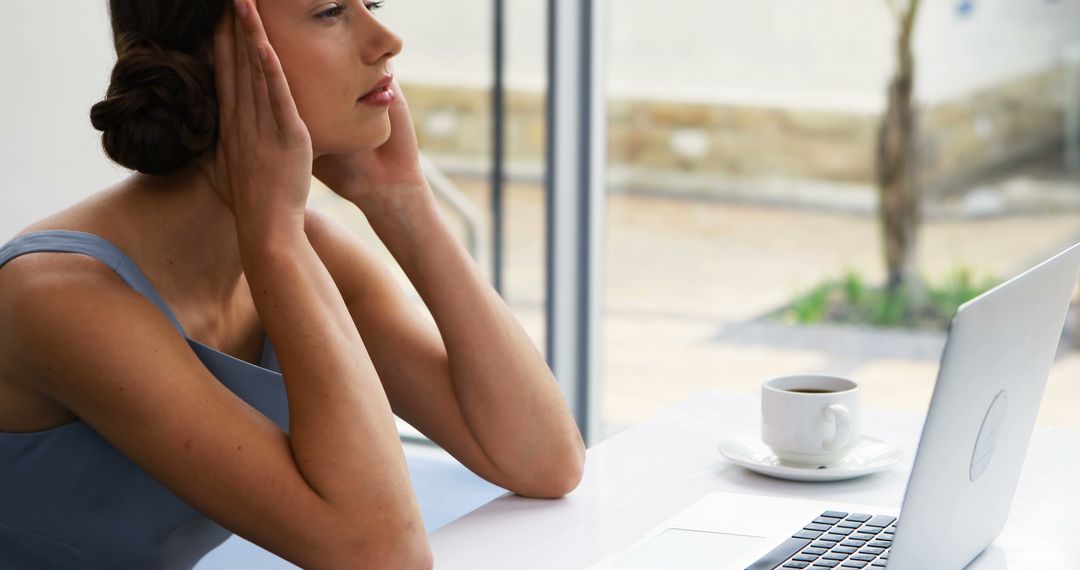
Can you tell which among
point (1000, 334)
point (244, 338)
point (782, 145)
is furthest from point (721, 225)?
point (1000, 334)

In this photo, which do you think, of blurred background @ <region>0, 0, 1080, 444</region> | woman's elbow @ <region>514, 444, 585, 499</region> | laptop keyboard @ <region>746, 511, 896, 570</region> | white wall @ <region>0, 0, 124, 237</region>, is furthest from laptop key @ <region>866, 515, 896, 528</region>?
white wall @ <region>0, 0, 124, 237</region>

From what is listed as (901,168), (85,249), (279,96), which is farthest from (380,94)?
(901,168)

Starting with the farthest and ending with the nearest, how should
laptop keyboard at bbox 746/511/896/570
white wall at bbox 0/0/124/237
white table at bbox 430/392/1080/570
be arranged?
white wall at bbox 0/0/124/237
white table at bbox 430/392/1080/570
laptop keyboard at bbox 746/511/896/570

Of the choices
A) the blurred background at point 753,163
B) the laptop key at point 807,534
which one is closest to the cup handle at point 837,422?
the laptop key at point 807,534

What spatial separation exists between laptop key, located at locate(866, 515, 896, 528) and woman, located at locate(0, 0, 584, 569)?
0.34 meters

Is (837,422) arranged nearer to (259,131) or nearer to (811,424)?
(811,424)

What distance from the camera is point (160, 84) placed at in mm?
1353

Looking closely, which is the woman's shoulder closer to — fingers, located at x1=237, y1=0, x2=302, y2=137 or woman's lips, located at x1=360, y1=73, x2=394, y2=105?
fingers, located at x1=237, y1=0, x2=302, y2=137

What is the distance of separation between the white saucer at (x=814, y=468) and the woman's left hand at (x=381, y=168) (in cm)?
50

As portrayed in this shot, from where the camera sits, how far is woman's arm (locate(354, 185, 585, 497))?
5.02 feet

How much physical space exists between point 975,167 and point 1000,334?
2.29 m

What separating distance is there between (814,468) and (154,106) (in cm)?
80

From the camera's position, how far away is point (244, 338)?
61.3 inches

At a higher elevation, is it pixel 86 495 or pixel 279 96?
pixel 279 96
